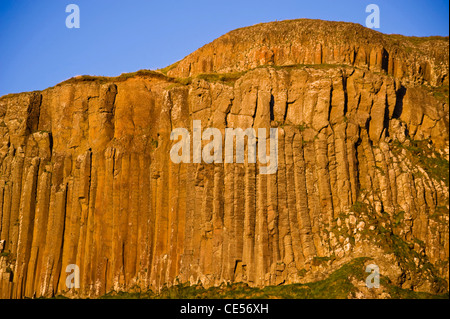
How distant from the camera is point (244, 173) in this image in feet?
193

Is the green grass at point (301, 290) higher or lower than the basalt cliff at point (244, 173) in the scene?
A: lower

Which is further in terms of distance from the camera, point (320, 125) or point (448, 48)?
point (448, 48)

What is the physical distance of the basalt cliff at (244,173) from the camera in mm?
56156

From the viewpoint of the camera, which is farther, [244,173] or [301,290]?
[244,173]

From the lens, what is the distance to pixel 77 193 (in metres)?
64.2

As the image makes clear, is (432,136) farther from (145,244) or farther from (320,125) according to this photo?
(145,244)

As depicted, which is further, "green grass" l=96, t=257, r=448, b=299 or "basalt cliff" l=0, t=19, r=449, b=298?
"basalt cliff" l=0, t=19, r=449, b=298

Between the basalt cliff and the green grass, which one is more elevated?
the basalt cliff

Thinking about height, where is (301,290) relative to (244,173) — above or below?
below

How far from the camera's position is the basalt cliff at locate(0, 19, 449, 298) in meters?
56.2
